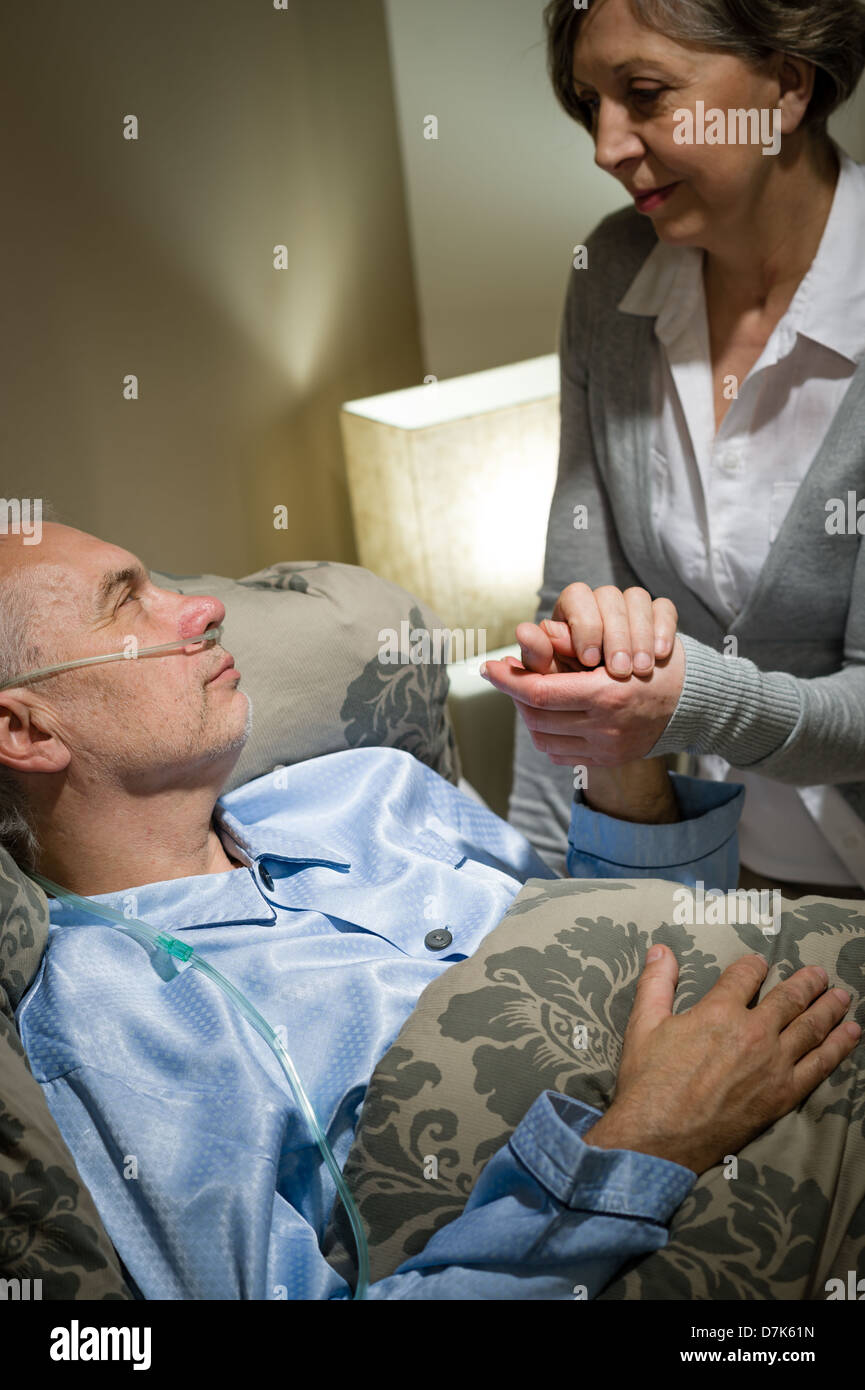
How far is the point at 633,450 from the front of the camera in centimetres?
173

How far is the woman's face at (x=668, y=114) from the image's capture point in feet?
4.67

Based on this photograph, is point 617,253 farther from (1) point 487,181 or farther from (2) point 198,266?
(1) point 487,181

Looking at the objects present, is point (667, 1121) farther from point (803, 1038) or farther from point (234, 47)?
point (234, 47)

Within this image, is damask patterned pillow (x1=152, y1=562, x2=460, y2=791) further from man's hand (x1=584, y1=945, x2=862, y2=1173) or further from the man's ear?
man's hand (x1=584, y1=945, x2=862, y2=1173)

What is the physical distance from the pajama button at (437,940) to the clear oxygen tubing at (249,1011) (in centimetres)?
21

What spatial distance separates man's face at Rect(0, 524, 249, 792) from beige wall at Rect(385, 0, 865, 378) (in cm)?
153

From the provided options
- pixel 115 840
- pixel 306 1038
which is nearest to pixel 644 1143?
pixel 306 1038

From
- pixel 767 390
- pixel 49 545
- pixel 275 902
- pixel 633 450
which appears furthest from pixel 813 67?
pixel 275 902

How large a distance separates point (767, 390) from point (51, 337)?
105 cm

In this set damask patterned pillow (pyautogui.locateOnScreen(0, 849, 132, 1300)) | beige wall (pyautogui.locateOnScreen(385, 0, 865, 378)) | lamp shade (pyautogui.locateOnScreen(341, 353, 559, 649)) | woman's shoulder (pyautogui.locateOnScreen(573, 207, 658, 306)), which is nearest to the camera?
damask patterned pillow (pyautogui.locateOnScreen(0, 849, 132, 1300))

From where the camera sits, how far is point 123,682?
136cm

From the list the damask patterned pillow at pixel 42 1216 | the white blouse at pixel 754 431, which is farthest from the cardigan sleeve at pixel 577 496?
the damask patterned pillow at pixel 42 1216

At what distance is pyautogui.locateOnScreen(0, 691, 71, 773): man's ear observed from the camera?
1.33 m

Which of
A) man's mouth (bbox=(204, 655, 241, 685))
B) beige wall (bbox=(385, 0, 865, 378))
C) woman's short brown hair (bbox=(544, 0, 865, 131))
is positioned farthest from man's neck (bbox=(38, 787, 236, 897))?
beige wall (bbox=(385, 0, 865, 378))
